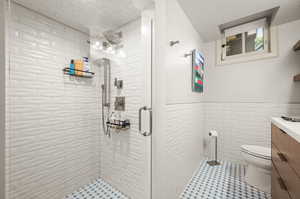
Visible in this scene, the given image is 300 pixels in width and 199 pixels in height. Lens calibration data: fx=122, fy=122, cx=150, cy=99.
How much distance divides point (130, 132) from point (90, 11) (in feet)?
4.61

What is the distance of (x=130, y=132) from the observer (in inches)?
56.9

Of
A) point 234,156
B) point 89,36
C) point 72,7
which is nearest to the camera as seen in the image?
point 72,7

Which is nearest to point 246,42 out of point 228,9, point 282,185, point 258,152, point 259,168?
point 228,9

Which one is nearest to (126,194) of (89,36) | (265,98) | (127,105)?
(127,105)

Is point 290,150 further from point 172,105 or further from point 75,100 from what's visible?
point 75,100

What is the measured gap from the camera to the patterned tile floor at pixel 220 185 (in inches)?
55.4

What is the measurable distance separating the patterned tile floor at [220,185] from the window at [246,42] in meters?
1.79

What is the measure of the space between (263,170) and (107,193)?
1.91m

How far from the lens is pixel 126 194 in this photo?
145 centimetres

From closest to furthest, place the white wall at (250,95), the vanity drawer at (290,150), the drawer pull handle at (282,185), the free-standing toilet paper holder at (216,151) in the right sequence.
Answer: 1. the vanity drawer at (290,150)
2. the drawer pull handle at (282,185)
3. the white wall at (250,95)
4. the free-standing toilet paper holder at (216,151)

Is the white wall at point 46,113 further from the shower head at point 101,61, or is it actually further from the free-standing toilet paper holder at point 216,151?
the free-standing toilet paper holder at point 216,151

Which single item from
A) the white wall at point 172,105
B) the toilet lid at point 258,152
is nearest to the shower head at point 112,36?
the white wall at point 172,105

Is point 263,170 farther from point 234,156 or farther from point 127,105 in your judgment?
point 127,105

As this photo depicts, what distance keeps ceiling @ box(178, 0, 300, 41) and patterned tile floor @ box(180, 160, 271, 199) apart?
2172mm
